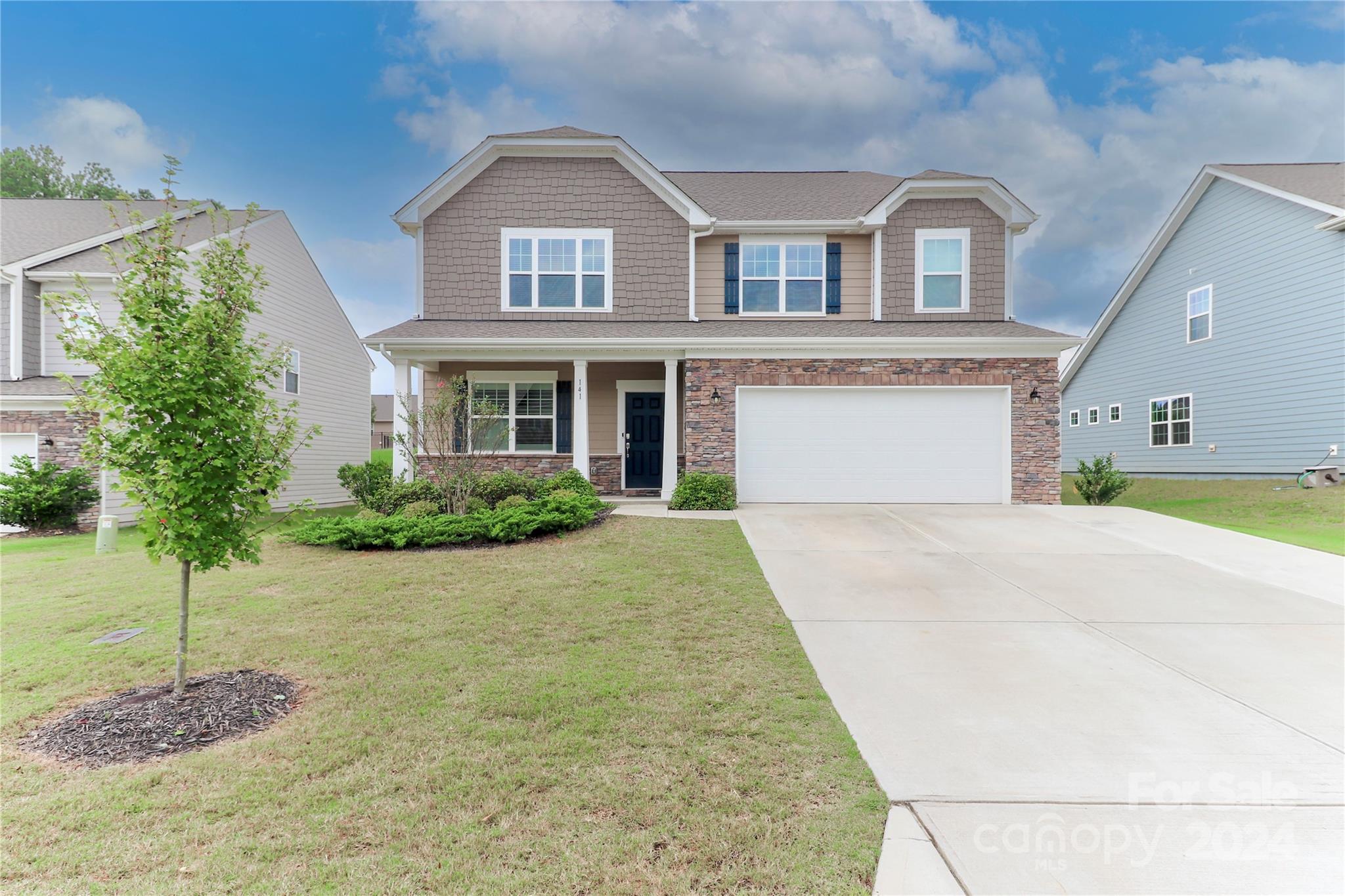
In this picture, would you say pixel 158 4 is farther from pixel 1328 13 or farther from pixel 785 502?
pixel 1328 13

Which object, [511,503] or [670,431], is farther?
[670,431]

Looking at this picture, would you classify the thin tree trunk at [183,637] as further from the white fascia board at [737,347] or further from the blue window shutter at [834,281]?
the blue window shutter at [834,281]

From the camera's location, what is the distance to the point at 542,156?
41.5ft

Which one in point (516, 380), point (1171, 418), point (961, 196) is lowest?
point (1171, 418)

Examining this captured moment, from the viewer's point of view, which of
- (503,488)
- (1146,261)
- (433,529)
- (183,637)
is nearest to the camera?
(183,637)

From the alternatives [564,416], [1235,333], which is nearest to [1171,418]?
[1235,333]

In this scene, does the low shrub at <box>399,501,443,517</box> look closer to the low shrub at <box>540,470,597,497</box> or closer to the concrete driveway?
the low shrub at <box>540,470,597,497</box>

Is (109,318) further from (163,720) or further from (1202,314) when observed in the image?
(1202,314)

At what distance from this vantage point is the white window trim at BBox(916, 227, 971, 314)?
1275 cm

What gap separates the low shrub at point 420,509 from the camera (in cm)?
945

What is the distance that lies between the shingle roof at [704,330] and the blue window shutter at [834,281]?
0.46 metres

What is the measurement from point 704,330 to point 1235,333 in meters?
14.1

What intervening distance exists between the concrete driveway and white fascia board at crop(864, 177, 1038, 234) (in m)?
7.99

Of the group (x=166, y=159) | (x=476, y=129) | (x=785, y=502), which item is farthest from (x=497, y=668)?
(x=476, y=129)
